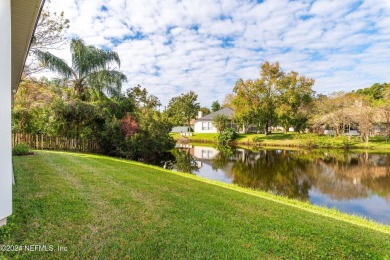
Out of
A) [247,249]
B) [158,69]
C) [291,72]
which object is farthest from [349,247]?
[291,72]

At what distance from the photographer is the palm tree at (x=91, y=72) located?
1748 cm

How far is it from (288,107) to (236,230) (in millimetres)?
32202

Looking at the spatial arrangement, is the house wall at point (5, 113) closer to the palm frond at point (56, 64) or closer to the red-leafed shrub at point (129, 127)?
the red-leafed shrub at point (129, 127)

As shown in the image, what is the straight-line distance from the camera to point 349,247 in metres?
3.71

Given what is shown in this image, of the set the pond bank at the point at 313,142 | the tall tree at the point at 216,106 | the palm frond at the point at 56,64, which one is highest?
the tall tree at the point at 216,106

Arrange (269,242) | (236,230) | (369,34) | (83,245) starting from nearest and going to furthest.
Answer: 1. (83,245)
2. (269,242)
3. (236,230)
4. (369,34)

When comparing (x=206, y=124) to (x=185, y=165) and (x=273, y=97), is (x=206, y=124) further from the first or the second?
(x=185, y=165)

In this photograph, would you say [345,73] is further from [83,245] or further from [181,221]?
[83,245]

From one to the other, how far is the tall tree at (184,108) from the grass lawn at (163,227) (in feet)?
137

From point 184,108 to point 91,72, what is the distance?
31399 millimetres

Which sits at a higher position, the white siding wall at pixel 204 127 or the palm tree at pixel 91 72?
the palm tree at pixel 91 72

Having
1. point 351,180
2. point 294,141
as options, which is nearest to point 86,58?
point 351,180

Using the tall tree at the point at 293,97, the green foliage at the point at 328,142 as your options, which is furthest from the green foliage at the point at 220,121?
the green foliage at the point at 328,142

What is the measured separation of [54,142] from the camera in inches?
557
